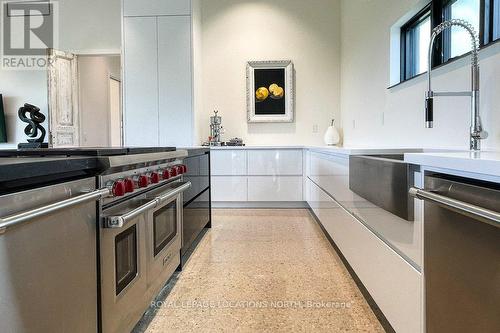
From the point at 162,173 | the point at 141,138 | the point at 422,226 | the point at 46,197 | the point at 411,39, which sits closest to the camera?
the point at 46,197

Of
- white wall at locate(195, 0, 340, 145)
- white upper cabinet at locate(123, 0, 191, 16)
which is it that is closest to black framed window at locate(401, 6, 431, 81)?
white wall at locate(195, 0, 340, 145)

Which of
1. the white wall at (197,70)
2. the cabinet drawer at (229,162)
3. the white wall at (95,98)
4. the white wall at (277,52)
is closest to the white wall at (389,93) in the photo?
the white wall at (277,52)

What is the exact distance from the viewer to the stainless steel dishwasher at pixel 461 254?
69cm

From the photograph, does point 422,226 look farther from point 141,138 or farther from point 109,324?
point 141,138

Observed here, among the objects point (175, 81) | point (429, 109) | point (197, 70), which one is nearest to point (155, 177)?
point (429, 109)

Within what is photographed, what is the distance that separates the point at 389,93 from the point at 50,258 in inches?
110

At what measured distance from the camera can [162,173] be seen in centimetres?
188

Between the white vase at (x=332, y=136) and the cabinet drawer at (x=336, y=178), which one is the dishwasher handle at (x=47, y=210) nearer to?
the cabinet drawer at (x=336, y=178)

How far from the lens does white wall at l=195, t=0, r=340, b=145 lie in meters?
5.02

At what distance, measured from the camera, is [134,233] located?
146cm

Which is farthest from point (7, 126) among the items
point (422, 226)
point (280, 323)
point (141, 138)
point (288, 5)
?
point (422, 226)

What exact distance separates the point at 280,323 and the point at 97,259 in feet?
3.12

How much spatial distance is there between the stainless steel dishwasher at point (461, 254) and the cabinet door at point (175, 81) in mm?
3902

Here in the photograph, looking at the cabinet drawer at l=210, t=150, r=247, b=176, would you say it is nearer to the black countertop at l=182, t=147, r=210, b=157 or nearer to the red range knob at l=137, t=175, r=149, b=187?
the black countertop at l=182, t=147, r=210, b=157
